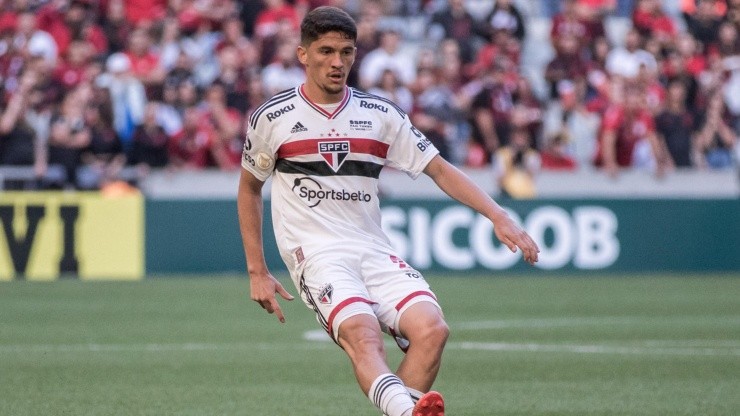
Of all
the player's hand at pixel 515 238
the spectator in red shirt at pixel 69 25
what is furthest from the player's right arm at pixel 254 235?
the spectator in red shirt at pixel 69 25

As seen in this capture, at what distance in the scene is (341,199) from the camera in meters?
6.56

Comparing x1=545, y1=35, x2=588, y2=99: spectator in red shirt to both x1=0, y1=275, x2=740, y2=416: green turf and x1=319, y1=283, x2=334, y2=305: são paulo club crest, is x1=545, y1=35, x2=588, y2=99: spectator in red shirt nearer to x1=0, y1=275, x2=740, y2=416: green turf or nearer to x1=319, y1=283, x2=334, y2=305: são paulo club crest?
x1=0, y1=275, x2=740, y2=416: green turf

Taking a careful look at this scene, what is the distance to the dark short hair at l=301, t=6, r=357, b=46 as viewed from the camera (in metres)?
6.38

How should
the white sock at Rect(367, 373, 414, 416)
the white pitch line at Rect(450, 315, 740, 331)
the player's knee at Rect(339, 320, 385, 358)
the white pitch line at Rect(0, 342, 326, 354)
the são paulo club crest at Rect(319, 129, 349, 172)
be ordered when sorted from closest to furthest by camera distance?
the white sock at Rect(367, 373, 414, 416)
the player's knee at Rect(339, 320, 385, 358)
the são paulo club crest at Rect(319, 129, 349, 172)
the white pitch line at Rect(0, 342, 326, 354)
the white pitch line at Rect(450, 315, 740, 331)

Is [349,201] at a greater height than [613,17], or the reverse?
[349,201]

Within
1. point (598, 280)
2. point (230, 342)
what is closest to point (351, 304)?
point (230, 342)

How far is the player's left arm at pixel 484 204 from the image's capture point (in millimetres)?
6094

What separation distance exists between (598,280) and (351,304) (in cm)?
1292

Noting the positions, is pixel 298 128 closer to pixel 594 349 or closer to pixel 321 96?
pixel 321 96

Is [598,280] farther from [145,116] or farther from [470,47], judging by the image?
[145,116]

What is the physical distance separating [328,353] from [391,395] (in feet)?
17.8

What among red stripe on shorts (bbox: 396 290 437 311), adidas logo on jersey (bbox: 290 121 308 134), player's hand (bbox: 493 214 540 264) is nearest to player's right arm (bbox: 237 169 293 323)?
adidas logo on jersey (bbox: 290 121 308 134)

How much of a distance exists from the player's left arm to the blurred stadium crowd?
1347 cm

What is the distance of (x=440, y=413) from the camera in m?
5.72
